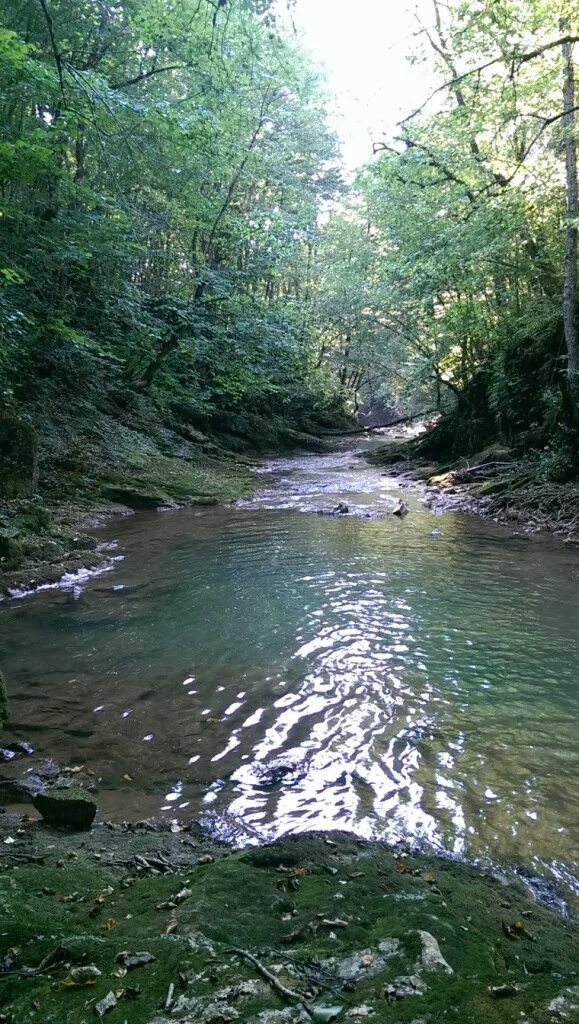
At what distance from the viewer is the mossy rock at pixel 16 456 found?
11086 millimetres

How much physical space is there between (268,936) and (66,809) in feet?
5.76

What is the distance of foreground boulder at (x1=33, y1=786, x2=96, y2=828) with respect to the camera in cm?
347

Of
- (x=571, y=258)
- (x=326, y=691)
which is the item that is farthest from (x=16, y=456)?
(x=571, y=258)

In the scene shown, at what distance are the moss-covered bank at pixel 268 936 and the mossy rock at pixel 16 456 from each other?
29.8ft

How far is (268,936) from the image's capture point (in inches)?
89.4

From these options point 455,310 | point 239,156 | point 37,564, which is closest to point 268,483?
point 455,310

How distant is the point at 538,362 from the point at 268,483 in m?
10.3

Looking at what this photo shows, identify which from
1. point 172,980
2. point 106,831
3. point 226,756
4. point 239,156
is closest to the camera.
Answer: point 172,980

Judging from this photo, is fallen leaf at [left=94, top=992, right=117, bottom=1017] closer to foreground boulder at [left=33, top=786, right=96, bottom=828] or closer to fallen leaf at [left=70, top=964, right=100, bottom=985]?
fallen leaf at [left=70, top=964, right=100, bottom=985]

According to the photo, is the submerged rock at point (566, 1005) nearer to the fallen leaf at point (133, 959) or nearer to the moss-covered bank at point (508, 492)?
the fallen leaf at point (133, 959)

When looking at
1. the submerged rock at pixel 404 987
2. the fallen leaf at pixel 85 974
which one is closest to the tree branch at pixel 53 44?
the fallen leaf at pixel 85 974

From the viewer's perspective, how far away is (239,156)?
62.5ft

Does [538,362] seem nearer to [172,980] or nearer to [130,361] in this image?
[130,361]

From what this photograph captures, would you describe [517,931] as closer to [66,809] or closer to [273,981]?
[273,981]
